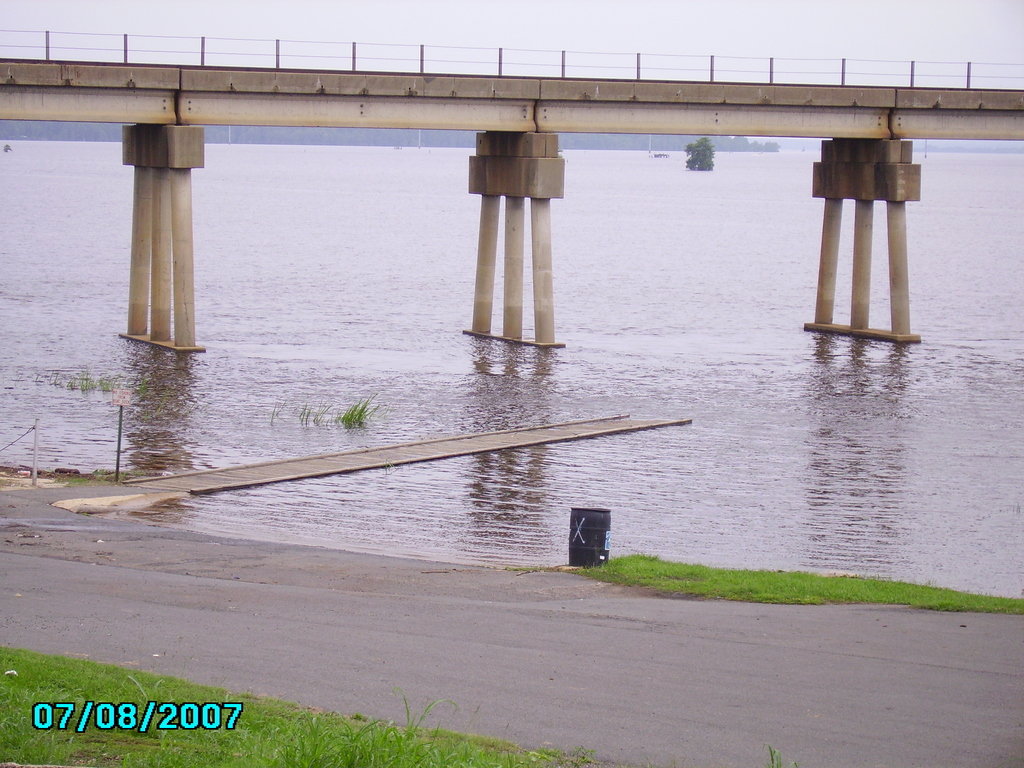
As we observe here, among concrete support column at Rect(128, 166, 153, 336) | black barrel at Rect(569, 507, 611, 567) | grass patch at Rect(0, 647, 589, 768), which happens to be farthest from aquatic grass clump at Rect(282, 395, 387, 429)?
grass patch at Rect(0, 647, 589, 768)

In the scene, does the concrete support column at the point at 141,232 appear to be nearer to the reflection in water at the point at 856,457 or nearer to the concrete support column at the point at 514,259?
the concrete support column at the point at 514,259

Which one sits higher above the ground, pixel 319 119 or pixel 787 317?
pixel 319 119

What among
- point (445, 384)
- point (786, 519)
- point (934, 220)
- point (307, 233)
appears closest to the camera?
point (786, 519)

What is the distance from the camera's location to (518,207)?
40.2 metres

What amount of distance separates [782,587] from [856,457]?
478 inches

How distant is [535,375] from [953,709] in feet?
84.6

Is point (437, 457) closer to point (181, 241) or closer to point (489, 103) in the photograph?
point (181, 241)

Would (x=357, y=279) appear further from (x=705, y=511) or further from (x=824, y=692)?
(x=824, y=692)

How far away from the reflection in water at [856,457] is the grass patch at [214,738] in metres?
10.0

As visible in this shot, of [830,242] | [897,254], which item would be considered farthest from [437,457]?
[830,242]

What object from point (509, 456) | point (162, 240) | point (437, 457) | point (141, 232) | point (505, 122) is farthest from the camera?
point (505, 122)

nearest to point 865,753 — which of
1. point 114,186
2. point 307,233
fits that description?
point 307,233

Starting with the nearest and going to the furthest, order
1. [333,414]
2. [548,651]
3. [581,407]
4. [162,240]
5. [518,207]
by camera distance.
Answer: [548,651] → [333,414] → [581,407] → [162,240] → [518,207]

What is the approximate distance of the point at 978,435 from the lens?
2997 centimetres
